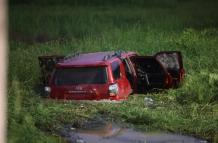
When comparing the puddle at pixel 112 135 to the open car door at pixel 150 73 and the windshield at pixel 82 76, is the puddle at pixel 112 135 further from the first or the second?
the open car door at pixel 150 73

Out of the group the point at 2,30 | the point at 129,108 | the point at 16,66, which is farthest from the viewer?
the point at 16,66

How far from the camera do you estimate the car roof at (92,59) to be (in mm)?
8164

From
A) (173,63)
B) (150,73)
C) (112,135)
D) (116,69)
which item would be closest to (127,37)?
(150,73)

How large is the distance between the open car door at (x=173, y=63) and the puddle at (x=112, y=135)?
229 cm

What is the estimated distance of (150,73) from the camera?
9.20m

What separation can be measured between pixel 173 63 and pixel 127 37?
856 mm

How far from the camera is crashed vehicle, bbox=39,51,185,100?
8.10 m

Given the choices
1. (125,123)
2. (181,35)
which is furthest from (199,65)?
(125,123)

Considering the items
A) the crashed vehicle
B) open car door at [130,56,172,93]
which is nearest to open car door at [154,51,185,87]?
the crashed vehicle

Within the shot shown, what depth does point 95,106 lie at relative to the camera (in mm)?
7836

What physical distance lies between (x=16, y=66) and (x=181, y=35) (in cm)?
278

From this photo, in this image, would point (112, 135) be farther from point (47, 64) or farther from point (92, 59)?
point (47, 64)

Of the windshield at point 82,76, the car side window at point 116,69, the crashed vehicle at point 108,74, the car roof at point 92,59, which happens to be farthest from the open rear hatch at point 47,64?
the car side window at point 116,69

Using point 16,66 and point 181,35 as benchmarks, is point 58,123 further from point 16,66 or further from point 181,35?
point 181,35
